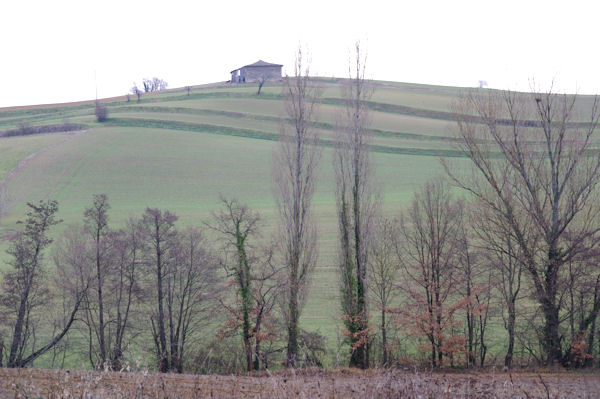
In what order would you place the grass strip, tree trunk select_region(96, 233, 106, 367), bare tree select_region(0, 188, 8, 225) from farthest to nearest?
the grass strip → bare tree select_region(0, 188, 8, 225) → tree trunk select_region(96, 233, 106, 367)

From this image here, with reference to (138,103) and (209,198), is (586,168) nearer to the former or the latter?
(209,198)

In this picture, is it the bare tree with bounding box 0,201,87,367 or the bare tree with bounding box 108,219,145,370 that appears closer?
the bare tree with bounding box 0,201,87,367

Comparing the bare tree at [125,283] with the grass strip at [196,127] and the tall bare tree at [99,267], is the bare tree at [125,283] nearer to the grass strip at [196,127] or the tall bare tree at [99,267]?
the tall bare tree at [99,267]

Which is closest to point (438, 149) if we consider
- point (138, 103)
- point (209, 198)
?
point (209, 198)

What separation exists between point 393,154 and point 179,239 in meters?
38.8

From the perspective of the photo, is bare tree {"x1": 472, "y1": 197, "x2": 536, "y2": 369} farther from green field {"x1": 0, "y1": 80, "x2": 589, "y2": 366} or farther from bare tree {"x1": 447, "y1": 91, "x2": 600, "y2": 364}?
green field {"x1": 0, "y1": 80, "x2": 589, "y2": 366}

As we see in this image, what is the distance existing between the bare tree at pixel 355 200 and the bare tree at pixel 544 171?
459cm

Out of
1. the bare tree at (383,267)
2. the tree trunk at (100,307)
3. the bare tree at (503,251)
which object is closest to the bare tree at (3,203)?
the tree trunk at (100,307)

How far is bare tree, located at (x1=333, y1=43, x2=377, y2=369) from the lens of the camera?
68.1 ft

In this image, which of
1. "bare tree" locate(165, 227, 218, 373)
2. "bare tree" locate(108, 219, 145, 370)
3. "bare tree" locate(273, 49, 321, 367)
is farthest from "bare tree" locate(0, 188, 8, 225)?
"bare tree" locate(273, 49, 321, 367)

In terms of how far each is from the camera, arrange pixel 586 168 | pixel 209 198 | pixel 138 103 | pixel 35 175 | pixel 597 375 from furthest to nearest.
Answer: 1. pixel 138 103
2. pixel 35 175
3. pixel 209 198
4. pixel 586 168
5. pixel 597 375

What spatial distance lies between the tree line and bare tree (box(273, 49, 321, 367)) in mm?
65

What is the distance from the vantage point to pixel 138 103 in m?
93.4

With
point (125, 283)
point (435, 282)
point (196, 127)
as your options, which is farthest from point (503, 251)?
point (196, 127)
